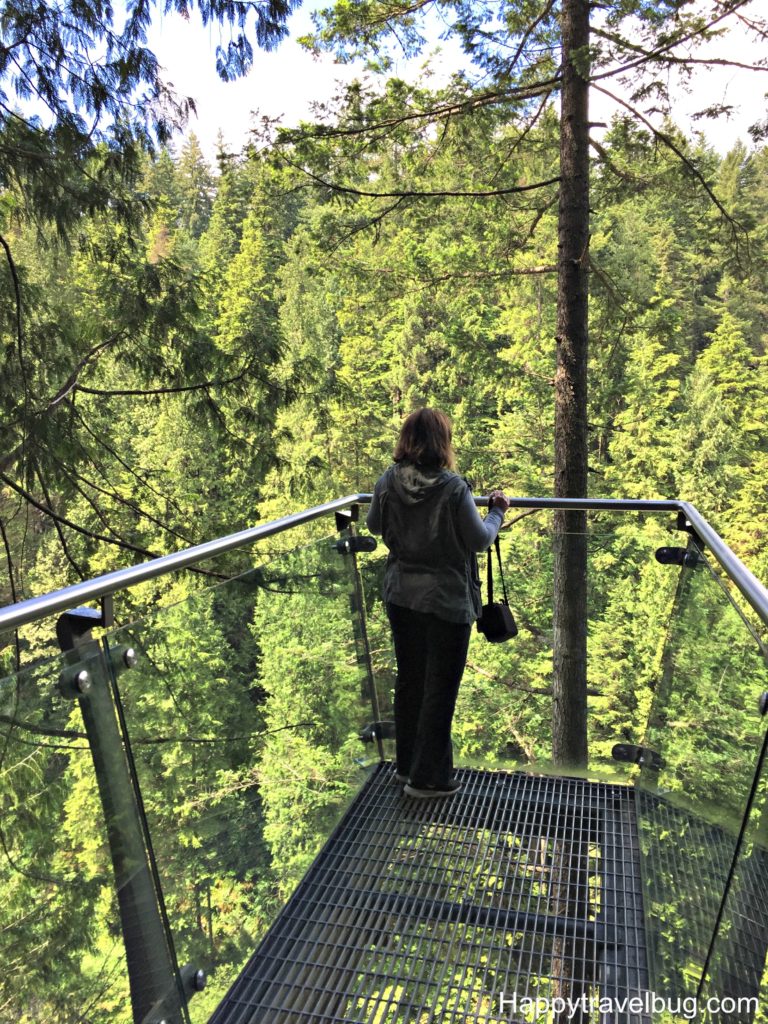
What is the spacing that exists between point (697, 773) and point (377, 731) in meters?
1.75

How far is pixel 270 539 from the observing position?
6.52 metres

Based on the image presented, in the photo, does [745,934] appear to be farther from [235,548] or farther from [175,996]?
[235,548]

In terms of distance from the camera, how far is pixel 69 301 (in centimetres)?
663

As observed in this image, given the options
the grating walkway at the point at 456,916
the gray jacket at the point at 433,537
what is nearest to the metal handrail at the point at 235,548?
the gray jacket at the point at 433,537

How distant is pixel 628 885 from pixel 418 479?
1.57 meters

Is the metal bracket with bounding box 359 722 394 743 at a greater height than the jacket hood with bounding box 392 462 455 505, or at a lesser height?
lesser

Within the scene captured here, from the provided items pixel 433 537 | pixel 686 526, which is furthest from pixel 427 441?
pixel 686 526

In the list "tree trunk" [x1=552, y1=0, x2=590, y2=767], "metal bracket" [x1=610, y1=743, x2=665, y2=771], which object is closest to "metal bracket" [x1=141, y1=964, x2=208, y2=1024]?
"metal bracket" [x1=610, y1=743, x2=665, y2=771]

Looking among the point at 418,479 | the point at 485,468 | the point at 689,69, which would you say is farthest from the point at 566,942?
the point at 485,468

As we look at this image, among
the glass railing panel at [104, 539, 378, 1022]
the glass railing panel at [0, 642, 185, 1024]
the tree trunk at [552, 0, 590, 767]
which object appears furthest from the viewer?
the tree trunk at [552, 0, 590, 767]

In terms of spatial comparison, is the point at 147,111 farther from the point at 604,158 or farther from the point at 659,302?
the point at 659,302

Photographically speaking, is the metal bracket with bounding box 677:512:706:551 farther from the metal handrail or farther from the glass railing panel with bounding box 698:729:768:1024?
the glass railing panel with bounding box 698:729:768:1024

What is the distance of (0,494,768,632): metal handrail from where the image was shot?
1467 mm

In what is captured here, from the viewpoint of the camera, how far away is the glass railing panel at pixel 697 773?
5.26ft
